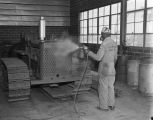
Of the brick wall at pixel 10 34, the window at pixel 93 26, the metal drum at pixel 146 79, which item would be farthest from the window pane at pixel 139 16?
the brick wall at pixel 10 34

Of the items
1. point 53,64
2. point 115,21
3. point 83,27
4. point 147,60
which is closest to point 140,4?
point 115,21

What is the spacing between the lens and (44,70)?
585 centimetres

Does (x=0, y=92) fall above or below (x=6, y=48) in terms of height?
below

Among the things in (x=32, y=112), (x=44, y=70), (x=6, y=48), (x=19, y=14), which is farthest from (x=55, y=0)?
(x=32, y=112)

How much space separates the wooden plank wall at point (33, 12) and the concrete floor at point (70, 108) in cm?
744

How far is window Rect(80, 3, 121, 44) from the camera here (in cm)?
959

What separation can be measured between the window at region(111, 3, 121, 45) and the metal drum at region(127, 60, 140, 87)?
193 centimetres

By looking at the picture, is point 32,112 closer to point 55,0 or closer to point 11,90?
point 11,90

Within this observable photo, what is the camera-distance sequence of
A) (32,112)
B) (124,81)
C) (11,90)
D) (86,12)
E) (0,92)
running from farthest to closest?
(86,12) → (124,81) → (0,92) → (11,90) → (32,112)

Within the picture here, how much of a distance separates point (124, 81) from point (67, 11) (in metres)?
7.47

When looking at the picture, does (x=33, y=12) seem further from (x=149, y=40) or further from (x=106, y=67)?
(x=106, y=67)

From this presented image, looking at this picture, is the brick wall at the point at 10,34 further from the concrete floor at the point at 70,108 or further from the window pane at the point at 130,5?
the concrete floor at the point at 70,108

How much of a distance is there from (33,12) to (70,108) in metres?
9.26

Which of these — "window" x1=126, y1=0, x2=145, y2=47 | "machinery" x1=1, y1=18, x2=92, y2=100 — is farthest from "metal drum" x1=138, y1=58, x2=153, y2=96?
"window" x1=126, y1=0, x2=145, y2=47
